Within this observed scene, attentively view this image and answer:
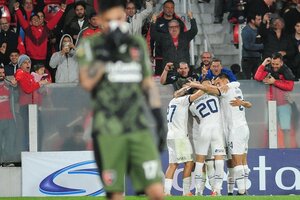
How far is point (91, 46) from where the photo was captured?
360 inches

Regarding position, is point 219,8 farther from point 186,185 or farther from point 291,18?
Answer: point 186,185

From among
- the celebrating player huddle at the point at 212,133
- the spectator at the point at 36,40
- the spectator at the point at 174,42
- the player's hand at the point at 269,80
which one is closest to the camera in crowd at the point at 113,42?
the celebrating player huddle at the point at 212,133

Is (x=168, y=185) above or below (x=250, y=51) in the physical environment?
below

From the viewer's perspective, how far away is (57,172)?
20.9m

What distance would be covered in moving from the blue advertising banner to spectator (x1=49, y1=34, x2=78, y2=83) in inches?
101

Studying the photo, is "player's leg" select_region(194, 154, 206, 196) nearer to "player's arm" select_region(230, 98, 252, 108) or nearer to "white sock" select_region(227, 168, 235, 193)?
"white sock" select_region(227, 168, 235, 193)

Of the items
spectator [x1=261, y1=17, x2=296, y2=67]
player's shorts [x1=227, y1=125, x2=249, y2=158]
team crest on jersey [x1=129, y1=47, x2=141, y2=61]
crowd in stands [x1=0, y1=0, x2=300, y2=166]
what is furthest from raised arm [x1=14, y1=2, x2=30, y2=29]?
team crest on jersey [x1=129, y1=47, x2=141, y2=61]

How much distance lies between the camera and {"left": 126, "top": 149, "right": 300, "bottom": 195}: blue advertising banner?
67.4 ft

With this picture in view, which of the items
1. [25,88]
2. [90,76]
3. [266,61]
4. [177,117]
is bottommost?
[177,117]

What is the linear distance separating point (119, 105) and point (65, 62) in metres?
12.6

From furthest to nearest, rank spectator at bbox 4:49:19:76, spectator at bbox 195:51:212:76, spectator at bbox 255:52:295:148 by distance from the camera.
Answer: spectator at bbox 4:49:19:76
spectator at bbox 255:52:295:148
spectator at bbox 195:51:212:76

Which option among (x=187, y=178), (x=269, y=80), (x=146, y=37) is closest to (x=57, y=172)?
(x=187, y=178)

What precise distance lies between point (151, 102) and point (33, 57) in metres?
13.6

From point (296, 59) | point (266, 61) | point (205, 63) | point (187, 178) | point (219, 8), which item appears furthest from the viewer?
point (219, 8)
